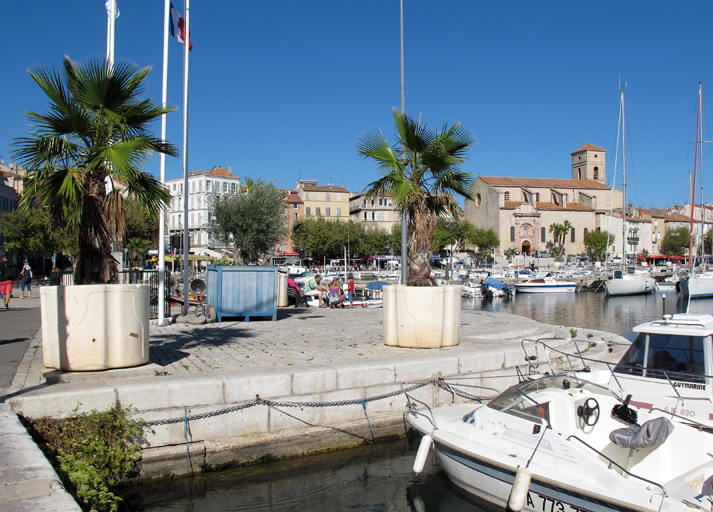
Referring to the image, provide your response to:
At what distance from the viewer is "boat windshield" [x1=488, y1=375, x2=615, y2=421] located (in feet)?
18.5

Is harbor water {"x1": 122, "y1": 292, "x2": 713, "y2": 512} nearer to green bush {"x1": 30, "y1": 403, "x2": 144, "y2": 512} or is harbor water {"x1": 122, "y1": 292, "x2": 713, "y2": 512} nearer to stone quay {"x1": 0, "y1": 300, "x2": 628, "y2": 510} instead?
stone quay {"x1": 0, "y1": 300, "x2": 628, "y2": 510}

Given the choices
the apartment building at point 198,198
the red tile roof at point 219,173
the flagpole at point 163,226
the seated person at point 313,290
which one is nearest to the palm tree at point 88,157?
the flagpole at point 163,226

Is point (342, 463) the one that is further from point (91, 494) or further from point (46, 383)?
point (46, 383)

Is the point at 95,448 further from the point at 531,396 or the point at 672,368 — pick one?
the point at 672,368

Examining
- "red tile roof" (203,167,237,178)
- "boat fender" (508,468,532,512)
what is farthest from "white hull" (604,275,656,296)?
"red tile roof" (203,167,237,178)

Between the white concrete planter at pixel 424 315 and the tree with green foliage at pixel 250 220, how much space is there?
83.1ft

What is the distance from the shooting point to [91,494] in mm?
4734

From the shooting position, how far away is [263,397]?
21.9ft

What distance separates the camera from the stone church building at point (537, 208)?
9194cm

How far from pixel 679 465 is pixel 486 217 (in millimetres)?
92911

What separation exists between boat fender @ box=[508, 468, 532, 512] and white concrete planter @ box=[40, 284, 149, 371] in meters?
4.74

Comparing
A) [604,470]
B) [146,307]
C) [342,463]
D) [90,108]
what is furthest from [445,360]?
[90,108]

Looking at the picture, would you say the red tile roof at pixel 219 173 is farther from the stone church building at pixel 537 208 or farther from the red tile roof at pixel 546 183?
the red tile roof at pixel 546 183

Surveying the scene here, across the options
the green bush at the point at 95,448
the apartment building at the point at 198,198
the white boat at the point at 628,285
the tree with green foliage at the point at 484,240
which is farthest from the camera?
the tree with green foliage at the point at 484,240
